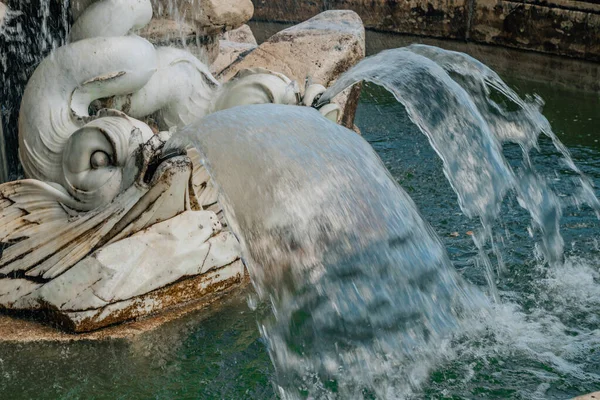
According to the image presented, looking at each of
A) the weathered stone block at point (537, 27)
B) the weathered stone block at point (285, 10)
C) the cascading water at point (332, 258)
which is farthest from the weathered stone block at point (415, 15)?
the cascading water at point (332, 258)

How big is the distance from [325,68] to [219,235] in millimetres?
2161

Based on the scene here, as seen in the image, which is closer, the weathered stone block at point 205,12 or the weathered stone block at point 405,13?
the weathered stone block at point 205,12

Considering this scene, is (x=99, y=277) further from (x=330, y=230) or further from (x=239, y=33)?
(x=239, y=33)

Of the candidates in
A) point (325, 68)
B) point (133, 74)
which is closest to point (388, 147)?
point (325, 68)

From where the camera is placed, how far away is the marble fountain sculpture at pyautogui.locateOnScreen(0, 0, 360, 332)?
3590mm

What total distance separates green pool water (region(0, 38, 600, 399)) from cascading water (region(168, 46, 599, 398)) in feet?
0.32

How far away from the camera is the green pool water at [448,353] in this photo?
125 inches

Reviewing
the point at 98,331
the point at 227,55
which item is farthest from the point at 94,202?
the point at 227,55

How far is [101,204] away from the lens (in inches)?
148

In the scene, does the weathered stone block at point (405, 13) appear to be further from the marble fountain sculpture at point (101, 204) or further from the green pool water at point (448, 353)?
the marble fountain sculpture at point (101, 204)

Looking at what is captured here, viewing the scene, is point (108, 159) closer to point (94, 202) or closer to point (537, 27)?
point (94, 202)

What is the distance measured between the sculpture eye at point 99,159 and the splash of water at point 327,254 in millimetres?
385

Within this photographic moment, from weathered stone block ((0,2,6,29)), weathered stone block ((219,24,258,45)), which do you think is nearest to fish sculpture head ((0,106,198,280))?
weathered stone block ((0,2,6,29))

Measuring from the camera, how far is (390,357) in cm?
336
